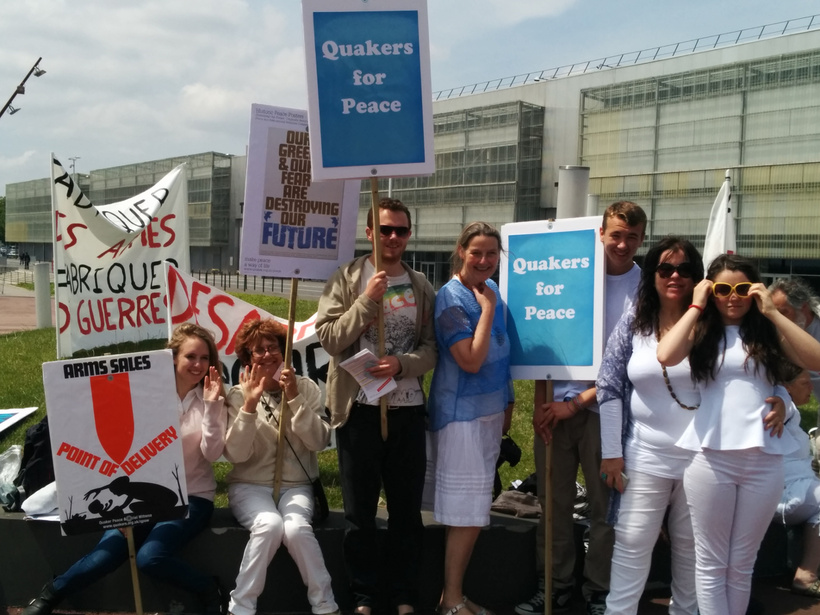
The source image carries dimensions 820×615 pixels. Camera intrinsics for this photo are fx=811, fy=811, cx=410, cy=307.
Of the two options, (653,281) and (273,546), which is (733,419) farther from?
(273,546)

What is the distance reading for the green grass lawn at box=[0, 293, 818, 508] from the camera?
6.58 metres

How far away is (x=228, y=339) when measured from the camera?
19.3ft

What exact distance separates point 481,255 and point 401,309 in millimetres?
473

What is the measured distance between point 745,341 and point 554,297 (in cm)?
96

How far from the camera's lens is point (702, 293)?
350 centimetres

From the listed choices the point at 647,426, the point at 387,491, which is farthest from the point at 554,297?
the point at 387,491

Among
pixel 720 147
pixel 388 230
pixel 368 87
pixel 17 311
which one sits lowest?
pixel 17 311

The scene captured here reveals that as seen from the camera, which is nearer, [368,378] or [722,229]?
[368,378]

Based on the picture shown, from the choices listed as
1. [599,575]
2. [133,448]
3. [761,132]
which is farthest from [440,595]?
[761,132]

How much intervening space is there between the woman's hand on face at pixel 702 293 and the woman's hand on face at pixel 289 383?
6.37ft

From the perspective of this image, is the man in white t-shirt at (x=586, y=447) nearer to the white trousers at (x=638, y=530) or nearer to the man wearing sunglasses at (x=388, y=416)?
the white trousers at (x=638, y=530)

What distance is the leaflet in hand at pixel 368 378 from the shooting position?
3762 mm

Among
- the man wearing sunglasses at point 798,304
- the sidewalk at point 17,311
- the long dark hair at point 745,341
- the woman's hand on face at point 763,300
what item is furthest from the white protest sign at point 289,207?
the sidewalk at point 17,311

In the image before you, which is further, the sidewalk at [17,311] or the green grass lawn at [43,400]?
the sidewalk at [17,311]
